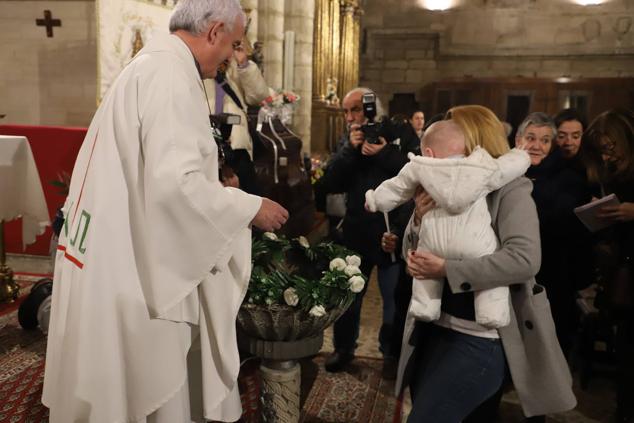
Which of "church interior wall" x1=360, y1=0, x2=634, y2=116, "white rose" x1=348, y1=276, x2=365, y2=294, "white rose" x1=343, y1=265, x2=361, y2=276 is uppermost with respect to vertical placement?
"church interior wall" x1=360, y1=0, x2=634, y2=116

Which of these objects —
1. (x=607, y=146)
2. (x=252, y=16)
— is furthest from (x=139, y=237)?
(x=252, y=16)

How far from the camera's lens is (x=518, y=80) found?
1180cm

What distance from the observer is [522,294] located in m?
1.83

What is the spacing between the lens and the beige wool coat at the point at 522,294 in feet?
5.71

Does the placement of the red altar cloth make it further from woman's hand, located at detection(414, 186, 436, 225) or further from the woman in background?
the woman in background

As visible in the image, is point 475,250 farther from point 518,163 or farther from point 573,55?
point 573,55

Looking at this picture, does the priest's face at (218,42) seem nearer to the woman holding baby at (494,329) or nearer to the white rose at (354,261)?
the woman holding baby at (494,329)

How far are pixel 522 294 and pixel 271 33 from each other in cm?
573

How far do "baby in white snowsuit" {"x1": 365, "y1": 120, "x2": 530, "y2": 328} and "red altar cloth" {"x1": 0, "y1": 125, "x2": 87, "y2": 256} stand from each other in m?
3.80

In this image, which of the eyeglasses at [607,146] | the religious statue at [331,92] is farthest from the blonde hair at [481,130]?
the religious statue at [331,92]

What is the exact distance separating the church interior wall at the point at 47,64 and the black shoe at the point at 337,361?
5679 millimetres

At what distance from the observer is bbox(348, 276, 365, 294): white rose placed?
2.16m

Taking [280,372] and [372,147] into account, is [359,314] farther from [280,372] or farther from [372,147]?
[280,372]

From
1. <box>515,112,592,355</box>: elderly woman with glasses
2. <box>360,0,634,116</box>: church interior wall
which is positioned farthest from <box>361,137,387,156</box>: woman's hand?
<box>360,0,634,116</box>: church interior wall
